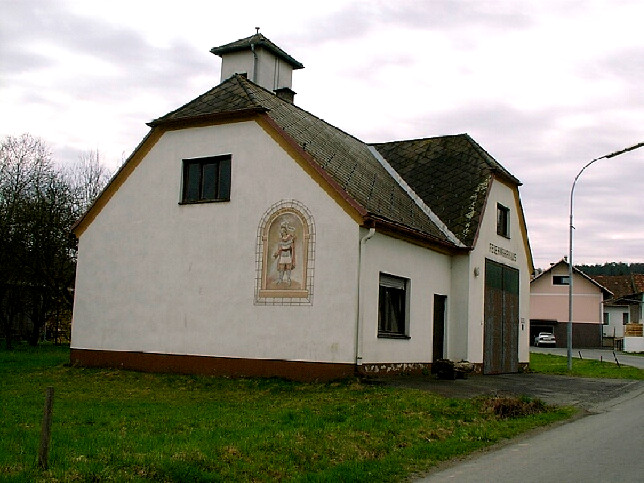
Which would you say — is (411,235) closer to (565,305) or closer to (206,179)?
(206,179)

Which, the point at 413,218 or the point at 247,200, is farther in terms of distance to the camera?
the point at 413,218

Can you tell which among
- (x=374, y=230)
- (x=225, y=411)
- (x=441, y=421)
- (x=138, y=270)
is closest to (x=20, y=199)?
(x=138, y=270)

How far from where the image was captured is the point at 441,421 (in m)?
12.7

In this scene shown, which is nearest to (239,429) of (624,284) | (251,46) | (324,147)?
(324,147)

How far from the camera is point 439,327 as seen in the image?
2167cm

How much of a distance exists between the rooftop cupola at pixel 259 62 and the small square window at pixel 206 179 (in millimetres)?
6450

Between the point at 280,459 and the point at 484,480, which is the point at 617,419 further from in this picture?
the point at 280,459

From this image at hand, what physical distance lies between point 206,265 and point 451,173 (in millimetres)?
8912

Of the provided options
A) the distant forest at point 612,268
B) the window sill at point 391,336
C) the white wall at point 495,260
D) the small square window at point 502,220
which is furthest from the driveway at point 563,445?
the distant forest at point 612,268

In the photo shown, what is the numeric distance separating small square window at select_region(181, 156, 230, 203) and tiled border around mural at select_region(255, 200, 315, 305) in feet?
5.35

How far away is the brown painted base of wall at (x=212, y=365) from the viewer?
682 inches

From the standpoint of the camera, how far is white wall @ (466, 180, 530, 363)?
72.9ft

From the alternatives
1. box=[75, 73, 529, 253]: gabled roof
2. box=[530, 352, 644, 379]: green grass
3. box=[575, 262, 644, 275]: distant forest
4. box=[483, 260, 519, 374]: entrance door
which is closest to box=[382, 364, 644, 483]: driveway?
box=[483, 260, 519, 374]: entrance door

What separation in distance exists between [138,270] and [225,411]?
27.5ft
